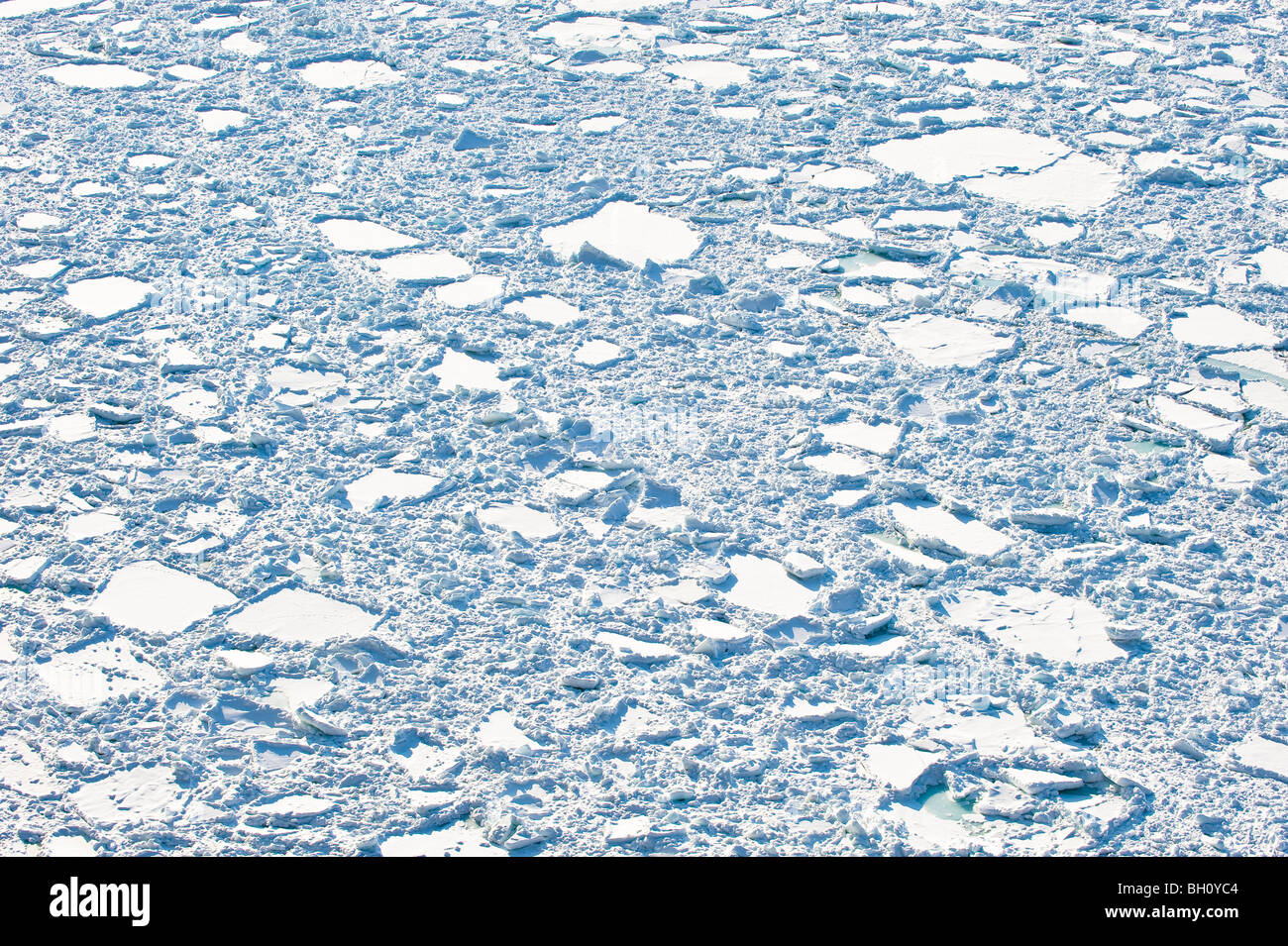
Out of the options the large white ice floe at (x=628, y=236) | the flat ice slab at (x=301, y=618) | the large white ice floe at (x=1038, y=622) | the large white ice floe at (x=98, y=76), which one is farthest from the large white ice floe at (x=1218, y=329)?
the large white ice floe at (x=98, y=76)

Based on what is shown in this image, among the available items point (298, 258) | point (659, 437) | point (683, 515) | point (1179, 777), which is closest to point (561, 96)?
point (298, 258)

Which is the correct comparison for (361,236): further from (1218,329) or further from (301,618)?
(1218,329)

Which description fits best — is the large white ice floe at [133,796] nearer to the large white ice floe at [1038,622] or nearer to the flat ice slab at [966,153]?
the large white ice floe at [1038,622]

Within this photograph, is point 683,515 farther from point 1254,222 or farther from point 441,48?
point 441,48

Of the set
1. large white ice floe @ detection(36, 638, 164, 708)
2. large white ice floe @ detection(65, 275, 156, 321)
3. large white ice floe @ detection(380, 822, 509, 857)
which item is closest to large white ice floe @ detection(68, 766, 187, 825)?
large white ice floe @ detection(36, 638, 164, 708)

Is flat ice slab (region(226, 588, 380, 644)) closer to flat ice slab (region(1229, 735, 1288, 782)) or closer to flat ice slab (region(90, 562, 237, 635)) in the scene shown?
flat ice slab (region(90, 562, 237, 635))

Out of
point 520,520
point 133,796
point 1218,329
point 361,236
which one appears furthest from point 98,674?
point 1218,329
